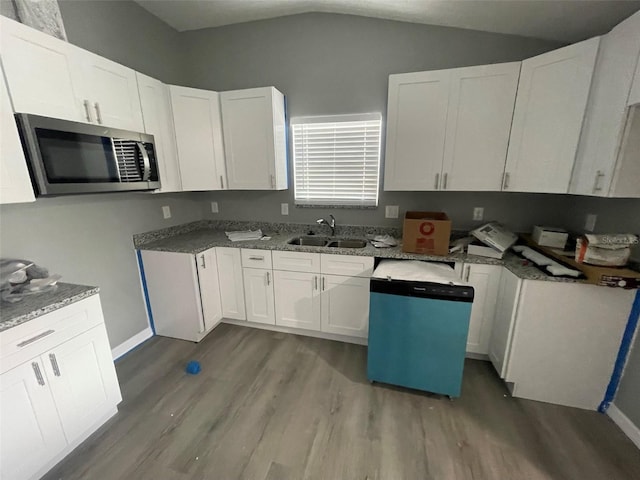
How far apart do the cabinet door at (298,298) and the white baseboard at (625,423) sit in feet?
6.73

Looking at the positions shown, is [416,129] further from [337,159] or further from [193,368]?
[193,368]

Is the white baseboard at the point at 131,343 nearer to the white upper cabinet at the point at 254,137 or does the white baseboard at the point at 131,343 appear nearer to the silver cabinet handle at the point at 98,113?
the white upper cabinet at the point at 254,137

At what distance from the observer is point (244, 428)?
163 cm

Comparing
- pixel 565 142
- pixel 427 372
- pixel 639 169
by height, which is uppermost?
pixel 565 142

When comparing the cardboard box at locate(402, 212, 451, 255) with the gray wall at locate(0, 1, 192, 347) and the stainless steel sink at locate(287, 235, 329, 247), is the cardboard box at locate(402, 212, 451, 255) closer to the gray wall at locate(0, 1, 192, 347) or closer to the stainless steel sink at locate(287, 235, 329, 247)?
the stainless steel sink at locate(287, 235, 329, 247)

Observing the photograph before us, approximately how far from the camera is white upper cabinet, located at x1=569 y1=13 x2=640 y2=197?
134 centimetres

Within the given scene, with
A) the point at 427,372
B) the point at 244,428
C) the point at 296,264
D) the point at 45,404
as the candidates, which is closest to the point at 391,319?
the point at 427,372

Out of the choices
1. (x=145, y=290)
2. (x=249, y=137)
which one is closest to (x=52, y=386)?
(x=145, y=290)

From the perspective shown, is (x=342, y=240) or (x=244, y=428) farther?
(x=342, y=240)

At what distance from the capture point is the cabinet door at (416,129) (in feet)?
6.59

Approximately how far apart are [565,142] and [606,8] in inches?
30.1

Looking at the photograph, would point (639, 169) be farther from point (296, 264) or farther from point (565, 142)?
point (296, 264)

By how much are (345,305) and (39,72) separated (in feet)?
8.05

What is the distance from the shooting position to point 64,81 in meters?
1.52
